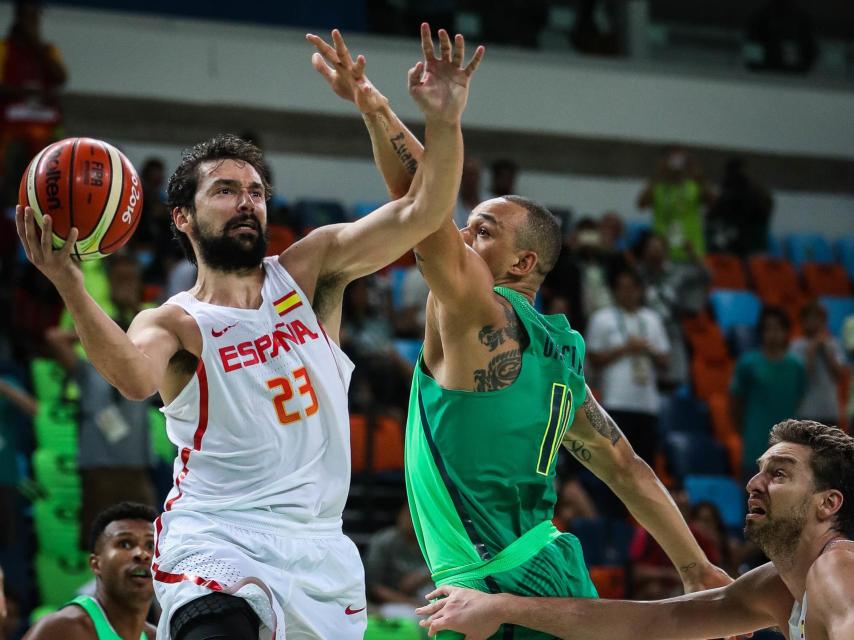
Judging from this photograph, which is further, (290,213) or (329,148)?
(329,148)

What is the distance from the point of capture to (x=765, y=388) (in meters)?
11.8

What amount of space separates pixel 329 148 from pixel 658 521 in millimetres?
10994

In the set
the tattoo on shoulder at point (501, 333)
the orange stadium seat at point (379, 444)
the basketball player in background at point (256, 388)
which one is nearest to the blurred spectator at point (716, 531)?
the orange stadium seat at point (379, 444)

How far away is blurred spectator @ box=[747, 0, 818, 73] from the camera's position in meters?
17.8

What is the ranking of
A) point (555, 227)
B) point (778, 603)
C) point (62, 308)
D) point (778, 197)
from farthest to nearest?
point (778, 197) < point (62, 308) < point (555, 227) < point (778, 603)

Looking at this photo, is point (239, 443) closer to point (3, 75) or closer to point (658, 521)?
point (658, 521)

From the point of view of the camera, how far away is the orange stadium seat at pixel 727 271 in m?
15.2

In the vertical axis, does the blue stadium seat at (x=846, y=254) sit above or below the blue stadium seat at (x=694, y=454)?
above

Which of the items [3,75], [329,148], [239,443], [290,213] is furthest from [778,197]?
[239,443]

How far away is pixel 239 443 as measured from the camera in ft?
14.7

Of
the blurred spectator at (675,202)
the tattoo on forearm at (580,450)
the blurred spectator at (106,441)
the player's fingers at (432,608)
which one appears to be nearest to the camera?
the player's fingers at (432,608)

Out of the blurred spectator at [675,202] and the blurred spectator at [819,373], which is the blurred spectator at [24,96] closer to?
the blurred spectator at [675,202]

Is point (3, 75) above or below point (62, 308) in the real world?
above

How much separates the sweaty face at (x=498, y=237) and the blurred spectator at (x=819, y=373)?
7627 mm
